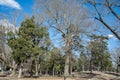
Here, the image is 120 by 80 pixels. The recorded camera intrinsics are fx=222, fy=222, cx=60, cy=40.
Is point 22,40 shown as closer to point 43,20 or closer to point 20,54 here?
point 20,54

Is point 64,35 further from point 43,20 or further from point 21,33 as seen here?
point 21,33

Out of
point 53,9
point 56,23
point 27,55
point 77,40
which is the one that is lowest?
point 27,55

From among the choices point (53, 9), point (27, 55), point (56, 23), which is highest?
point (53, 9)

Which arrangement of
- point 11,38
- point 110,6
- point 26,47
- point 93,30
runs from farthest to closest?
point 11,38
point 26,47
point 93,30
point 110,6

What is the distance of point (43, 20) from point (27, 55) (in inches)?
244

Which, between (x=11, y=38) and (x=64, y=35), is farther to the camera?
(x=11, y=38)

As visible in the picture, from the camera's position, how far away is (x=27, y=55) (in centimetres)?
3403

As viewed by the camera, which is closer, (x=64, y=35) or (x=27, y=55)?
(x=64, y=35)

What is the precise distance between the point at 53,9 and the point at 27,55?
845 cm

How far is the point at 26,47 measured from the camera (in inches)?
1304

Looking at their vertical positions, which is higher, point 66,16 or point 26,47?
point 66,16

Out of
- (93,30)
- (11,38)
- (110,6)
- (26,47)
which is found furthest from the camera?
(11,38)

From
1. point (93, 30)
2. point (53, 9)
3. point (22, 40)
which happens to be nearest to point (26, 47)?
point (22, 40)

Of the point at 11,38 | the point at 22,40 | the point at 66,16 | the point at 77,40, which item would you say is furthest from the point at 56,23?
the point at 11,38
